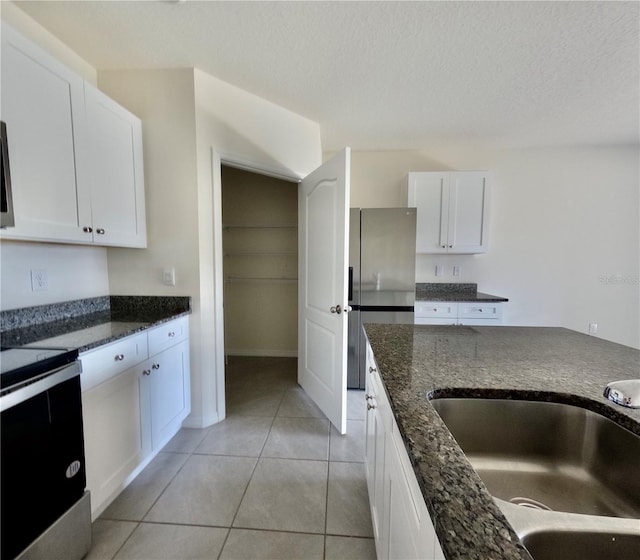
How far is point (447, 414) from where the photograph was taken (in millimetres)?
811

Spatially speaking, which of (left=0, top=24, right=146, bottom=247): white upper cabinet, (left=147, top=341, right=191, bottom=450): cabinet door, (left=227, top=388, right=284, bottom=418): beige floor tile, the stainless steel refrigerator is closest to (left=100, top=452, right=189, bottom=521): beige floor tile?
(left=147, top=341, right=191, bottom=450): cabinet door

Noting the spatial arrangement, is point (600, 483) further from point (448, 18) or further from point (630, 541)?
point (448, 18)

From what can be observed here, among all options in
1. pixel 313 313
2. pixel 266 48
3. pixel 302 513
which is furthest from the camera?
pixel 313 313

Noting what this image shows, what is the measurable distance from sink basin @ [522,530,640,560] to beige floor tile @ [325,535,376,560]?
963 mm

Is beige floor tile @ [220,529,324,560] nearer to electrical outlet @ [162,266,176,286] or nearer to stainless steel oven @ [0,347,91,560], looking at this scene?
stainless steel oven @ [0,347,91,560]

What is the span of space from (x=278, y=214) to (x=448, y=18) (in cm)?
237

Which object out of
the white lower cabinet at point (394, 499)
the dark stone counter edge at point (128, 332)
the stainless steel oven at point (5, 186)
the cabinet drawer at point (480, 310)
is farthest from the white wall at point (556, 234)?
the stainless steel oven at point (5, 186)

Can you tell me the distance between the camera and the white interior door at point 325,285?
188 cm

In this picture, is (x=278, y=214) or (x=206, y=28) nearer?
(x=206, y=28)

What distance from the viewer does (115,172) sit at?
1.67m

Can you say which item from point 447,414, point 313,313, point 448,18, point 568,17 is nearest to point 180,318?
point 313,313

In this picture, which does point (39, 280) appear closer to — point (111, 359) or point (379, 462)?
point (111, 359)

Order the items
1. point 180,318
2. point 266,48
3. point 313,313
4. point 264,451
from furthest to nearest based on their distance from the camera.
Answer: point 313,313 < point 180,318 < point 264,451 < point 266,48

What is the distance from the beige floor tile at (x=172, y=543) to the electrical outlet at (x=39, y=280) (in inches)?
52.0
